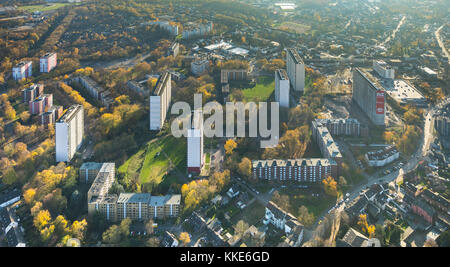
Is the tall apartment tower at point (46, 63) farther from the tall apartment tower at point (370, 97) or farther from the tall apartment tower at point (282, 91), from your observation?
the tall apartment tower at point (370, 97)

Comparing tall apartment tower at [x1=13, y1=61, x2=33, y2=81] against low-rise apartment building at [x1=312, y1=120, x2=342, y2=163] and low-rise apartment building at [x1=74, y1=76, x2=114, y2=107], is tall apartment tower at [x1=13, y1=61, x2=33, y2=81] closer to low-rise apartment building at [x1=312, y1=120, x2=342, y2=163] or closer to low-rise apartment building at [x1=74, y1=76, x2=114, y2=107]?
low-rise apartment building at [x1=74, y1=76, x2=114, y2=107]

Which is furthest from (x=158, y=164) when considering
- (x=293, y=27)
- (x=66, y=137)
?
(x=293, y=27)

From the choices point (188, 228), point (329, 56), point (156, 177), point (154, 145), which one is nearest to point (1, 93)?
point (154, 145)

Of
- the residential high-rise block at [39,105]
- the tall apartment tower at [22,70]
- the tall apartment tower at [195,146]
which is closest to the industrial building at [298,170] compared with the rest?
the tall apartment tower at [195,146]

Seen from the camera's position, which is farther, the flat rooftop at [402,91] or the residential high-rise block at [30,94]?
the flat rooftop at [402,91]

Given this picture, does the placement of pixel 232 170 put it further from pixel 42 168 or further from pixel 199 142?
pixel 42 168

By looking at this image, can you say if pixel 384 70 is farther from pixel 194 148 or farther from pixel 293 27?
pixel 194 148

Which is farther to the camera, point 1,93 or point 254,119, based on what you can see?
point 1,93
